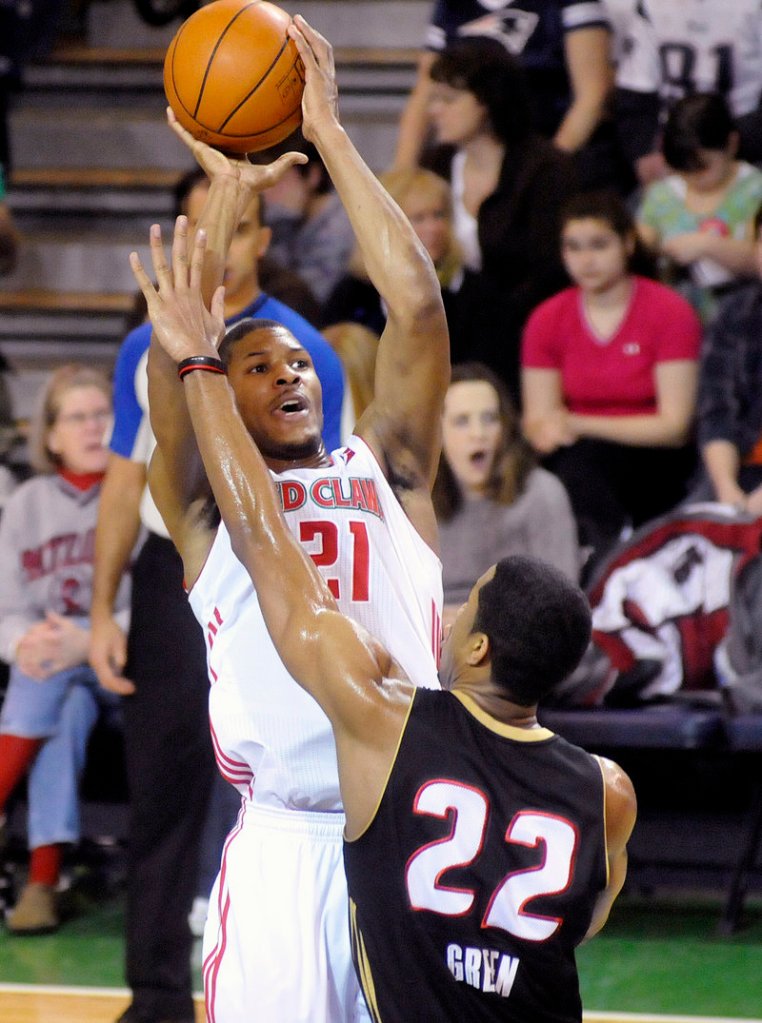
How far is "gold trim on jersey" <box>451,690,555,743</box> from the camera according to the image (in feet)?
8.54

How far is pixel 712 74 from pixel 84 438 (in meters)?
3.02

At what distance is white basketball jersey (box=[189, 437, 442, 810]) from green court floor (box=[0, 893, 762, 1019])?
1.97 m

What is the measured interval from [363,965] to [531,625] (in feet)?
1.96

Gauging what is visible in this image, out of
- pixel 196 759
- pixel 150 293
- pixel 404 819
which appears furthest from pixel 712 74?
pixel 404 819

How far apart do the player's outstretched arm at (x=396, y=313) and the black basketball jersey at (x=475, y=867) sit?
2.39ft

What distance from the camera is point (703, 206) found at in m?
6.45

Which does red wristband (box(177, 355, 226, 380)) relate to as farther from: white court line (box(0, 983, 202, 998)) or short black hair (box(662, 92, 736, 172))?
short black hair (box(662, 92, 736, 172))

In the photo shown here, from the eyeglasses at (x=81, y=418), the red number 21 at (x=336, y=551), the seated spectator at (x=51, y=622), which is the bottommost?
the seated spectator at (x=51, y=622)

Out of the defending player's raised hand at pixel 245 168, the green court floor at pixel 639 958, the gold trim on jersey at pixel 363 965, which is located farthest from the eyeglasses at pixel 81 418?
the gold trim on jersey at pixel 363 965

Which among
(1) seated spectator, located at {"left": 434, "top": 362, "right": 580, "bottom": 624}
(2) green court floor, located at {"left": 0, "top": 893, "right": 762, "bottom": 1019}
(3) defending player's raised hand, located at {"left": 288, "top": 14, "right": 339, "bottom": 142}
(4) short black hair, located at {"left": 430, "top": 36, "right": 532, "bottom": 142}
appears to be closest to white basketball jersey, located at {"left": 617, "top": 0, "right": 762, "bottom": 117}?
(4) short black hair, located at {"left": 430, "top": 36, "right": 532, "bottom": 142}

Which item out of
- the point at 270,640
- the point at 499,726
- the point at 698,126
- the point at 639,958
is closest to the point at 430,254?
the point at 698,126

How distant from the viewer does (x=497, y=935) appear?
2.57 m

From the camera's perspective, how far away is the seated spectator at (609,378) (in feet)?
19.3

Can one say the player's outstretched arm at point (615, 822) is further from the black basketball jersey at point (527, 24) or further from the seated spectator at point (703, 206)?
the black basketball jersey at point (527, 24)
